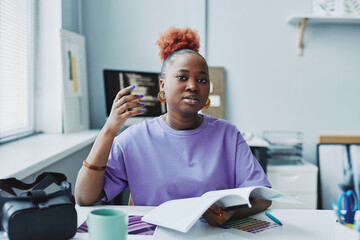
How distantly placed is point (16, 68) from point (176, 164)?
1.52 meters

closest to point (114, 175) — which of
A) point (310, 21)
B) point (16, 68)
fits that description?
point (16, 68)

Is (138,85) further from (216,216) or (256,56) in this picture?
(216,216)

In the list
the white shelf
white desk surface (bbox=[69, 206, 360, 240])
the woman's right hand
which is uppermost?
the white shelf

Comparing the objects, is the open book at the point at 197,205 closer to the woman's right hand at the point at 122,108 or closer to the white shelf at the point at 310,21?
the woman's right hand at the point at 122,108

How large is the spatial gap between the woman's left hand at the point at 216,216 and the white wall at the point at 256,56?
6.92 feet

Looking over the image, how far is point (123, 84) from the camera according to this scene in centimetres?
273

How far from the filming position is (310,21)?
3016 millimetres

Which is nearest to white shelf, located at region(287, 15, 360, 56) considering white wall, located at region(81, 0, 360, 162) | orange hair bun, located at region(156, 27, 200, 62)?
white wall, located at region(81, 0, 360, 162)

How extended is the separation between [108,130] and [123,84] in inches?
62.3

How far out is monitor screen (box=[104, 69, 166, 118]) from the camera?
268cm

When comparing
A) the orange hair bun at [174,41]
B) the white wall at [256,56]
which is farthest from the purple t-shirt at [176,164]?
the white wall at [256,56]

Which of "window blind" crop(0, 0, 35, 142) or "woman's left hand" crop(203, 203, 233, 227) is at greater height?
"window blind" crop(0, 0, 35, 142)

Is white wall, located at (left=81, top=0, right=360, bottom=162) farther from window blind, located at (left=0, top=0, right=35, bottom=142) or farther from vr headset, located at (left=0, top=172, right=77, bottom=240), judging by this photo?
vr headset, located at (left=0, top=172, right=77, bottom=240)

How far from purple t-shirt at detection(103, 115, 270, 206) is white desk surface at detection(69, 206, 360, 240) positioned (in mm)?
124
